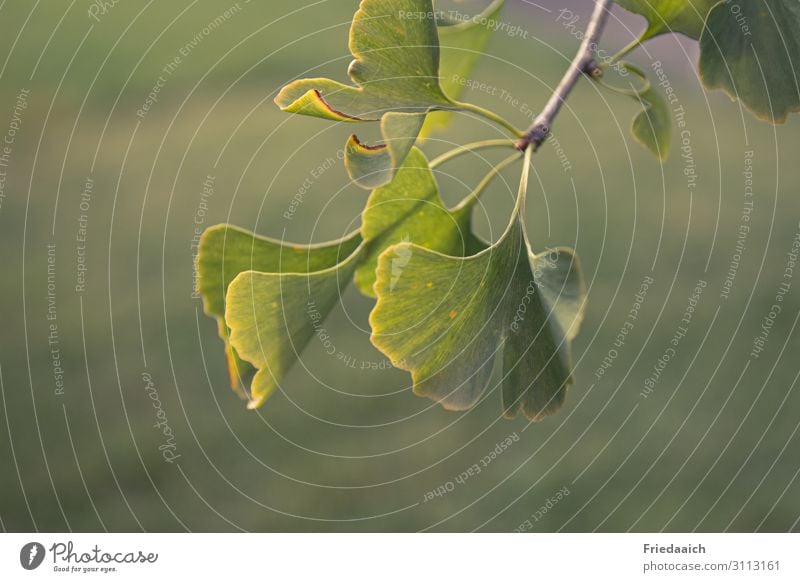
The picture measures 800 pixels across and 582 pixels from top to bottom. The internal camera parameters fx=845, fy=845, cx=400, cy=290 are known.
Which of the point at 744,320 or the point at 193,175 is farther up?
the point at 193,175

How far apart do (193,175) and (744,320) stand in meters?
0.75

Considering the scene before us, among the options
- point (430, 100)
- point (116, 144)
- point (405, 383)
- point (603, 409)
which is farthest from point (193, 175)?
point (430, 100)

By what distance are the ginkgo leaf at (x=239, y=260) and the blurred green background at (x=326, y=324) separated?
1.05ft

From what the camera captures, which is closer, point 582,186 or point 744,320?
point 744,320

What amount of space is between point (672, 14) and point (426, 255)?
15 cm

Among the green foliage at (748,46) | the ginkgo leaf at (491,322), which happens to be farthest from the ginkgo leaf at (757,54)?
the ginkgo leaf at (491,322)

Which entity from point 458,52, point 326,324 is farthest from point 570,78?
point 326,324

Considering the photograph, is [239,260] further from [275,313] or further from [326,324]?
[326,324]

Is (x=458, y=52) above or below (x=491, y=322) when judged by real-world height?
above

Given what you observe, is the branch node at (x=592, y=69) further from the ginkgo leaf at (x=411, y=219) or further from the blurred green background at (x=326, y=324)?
the blurred green background at (x=326, y=324)

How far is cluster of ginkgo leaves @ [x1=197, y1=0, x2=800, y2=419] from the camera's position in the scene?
29 cm

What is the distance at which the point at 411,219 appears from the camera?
1.20 ft

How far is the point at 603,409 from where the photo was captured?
3.36 ft
